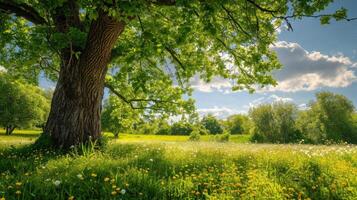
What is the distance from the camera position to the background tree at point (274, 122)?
7600cm

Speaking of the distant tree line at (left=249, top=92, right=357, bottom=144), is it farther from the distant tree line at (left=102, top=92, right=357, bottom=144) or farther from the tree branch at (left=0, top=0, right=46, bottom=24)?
the tree branch at (left=0, top=0, right=46, bottom=24)

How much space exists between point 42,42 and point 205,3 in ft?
16.6

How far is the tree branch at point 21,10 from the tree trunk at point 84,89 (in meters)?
2.14

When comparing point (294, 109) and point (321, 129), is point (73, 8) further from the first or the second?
point (294, 109)

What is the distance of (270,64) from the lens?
1166 cm

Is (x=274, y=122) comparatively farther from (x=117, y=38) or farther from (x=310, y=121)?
(x=117, y=38)

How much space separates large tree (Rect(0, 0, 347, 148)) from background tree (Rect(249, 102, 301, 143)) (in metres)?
65.7

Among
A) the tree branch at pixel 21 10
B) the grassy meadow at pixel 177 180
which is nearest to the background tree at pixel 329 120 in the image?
the grassy meadow at pixel 177 180

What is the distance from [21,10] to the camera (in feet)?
33.2

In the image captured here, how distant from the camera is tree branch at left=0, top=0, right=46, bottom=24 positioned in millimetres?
9662

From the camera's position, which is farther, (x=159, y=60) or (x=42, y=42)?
(x=159, y=60)

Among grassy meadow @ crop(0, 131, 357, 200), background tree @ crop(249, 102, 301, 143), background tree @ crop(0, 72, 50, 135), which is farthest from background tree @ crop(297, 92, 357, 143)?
grassy meadow @ crop(0, 131, 357, 200)

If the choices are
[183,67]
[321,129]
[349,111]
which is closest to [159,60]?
[183,67]

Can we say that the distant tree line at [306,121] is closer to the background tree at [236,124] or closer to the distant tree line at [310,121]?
the distant tree line at [310,121]
